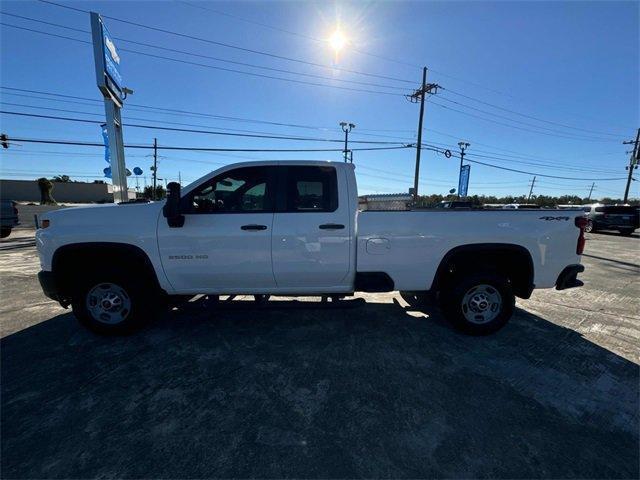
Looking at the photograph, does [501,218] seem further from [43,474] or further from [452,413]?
[43,474]

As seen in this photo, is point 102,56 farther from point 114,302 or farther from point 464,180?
point 464,180

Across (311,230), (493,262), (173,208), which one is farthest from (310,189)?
(493,262)

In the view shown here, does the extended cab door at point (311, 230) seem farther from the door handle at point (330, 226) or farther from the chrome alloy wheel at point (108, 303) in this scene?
the chrome alloy wheel at point (108, 303)

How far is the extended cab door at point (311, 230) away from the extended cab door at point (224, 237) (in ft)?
0.46

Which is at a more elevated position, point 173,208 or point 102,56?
point 102,56

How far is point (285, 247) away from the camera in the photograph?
3521mm

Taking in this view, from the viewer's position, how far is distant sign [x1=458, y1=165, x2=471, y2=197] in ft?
109

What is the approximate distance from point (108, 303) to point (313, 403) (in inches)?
110

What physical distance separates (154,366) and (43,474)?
47.8 inches

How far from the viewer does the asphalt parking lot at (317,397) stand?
205cm

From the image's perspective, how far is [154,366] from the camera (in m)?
3.13

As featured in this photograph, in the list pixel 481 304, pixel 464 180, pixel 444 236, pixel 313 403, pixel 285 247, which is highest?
pixel 464 180

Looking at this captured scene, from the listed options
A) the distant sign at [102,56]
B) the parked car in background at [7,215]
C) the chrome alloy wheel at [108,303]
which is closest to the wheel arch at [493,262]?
the chrome alloy wheel at [108,303]

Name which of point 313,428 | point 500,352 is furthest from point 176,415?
point 500,352
